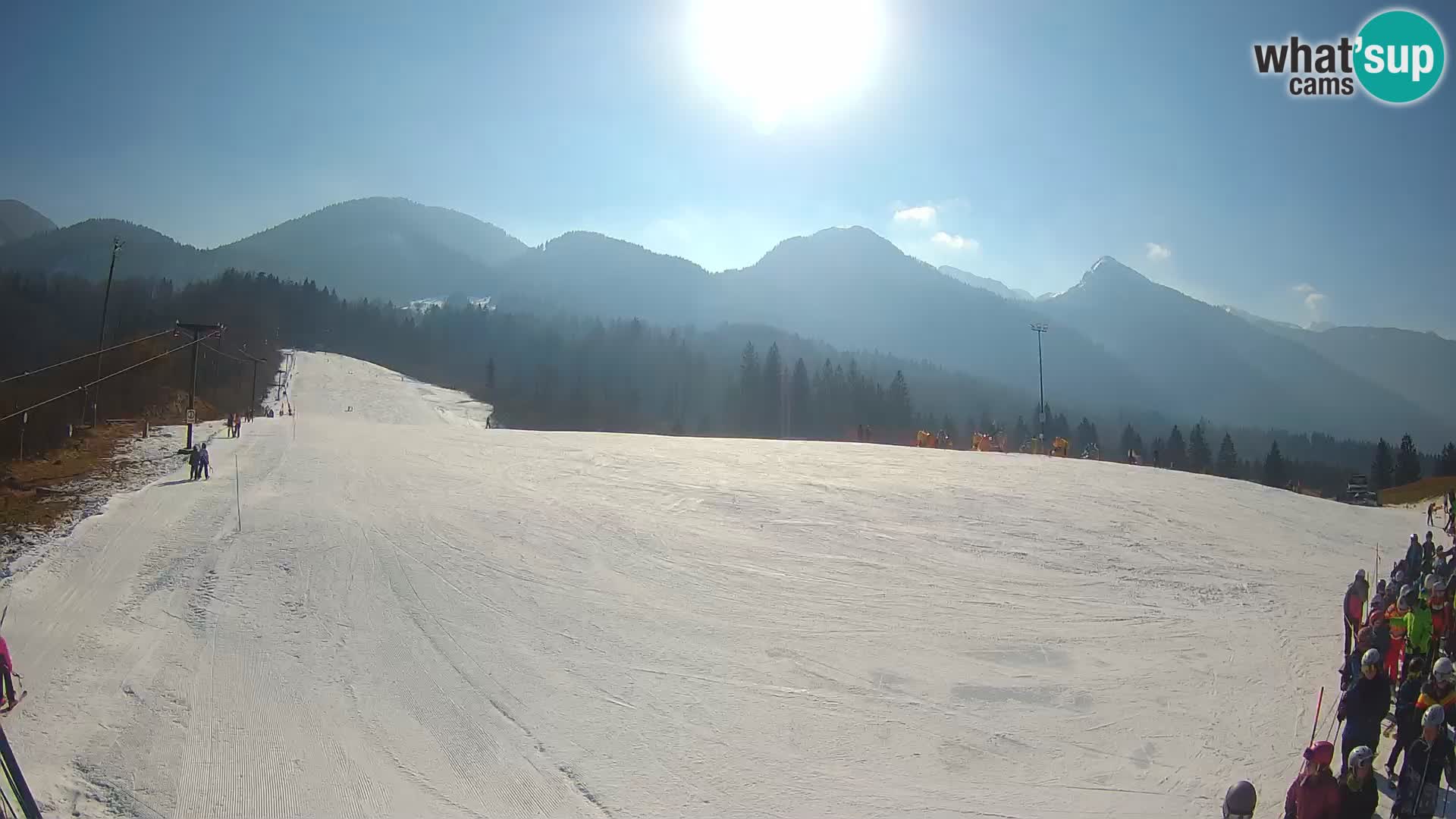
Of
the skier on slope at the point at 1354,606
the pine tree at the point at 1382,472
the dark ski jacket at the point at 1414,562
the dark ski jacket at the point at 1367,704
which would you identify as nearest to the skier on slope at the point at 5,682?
the dark ski jacket at the point at 1367,704

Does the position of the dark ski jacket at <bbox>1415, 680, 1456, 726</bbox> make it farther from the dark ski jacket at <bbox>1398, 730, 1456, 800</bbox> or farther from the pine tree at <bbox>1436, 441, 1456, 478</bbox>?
the pine tree at <bbox>1436, 441, 1456, 478</bbox>

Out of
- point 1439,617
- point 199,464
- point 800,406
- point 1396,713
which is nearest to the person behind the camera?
point 1396,713

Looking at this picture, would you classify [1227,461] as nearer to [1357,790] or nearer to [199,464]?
[1357,790]

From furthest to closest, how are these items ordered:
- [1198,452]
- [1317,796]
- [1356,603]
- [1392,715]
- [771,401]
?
[771,401] → [1198,452] → [1356,603] → [1392,715] → [1317,796]

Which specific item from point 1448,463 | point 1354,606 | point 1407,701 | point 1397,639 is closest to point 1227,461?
point 1448,463

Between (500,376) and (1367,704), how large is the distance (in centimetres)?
12422

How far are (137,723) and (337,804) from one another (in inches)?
142

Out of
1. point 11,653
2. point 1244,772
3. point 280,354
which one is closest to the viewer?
point 1244,772

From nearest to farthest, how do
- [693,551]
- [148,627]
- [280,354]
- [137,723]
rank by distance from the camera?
[137,723]
[148,627]
[693,551]
[280,354]

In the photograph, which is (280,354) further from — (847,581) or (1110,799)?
(1110,799)

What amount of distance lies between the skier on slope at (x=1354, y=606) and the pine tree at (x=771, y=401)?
239ft

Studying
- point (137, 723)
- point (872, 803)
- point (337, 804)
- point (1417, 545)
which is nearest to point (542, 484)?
point (137, 723)

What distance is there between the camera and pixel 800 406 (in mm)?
88375

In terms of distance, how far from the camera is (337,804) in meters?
7.22
